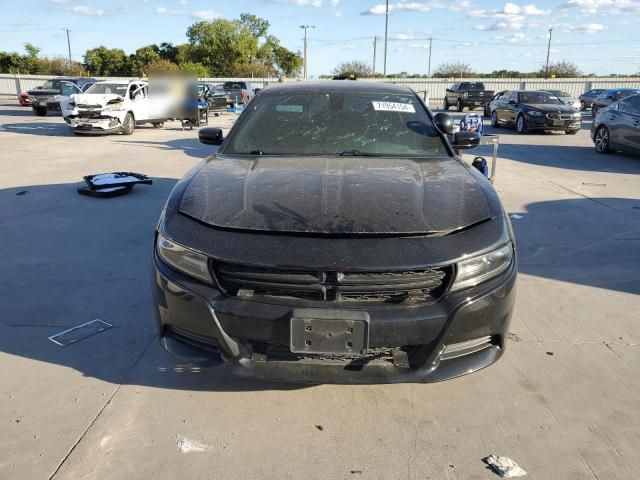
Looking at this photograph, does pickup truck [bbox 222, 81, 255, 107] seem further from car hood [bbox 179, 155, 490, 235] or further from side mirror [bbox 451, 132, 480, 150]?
car hood [bbox 179, 155, 490, 235]

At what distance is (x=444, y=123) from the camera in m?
4.08

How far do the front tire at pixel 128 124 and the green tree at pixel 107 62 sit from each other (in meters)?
45.4

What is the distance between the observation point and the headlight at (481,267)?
7.88 feet

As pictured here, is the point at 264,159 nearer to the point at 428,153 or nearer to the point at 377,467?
the point at 428,153

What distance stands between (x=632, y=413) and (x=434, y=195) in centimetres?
155

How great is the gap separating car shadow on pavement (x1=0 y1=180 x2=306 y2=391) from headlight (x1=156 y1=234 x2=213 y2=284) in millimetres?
462

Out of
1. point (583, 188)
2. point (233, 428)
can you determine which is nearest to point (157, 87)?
point (583, 188)

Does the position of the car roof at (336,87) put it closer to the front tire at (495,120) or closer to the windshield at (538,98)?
the windshield at (538,98)

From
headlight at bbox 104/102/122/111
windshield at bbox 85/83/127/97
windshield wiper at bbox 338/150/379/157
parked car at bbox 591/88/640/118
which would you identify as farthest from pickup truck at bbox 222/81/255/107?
windshield wiper at bbox 338/150/379/157

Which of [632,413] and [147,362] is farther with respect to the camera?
[147,362]

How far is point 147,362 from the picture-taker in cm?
324

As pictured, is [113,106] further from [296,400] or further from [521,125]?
[296,400]

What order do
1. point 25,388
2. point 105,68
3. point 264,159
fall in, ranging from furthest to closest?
point 105,68 < point 264,159 < point 25,388

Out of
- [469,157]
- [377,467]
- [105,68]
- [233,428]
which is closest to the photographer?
[377,467]
